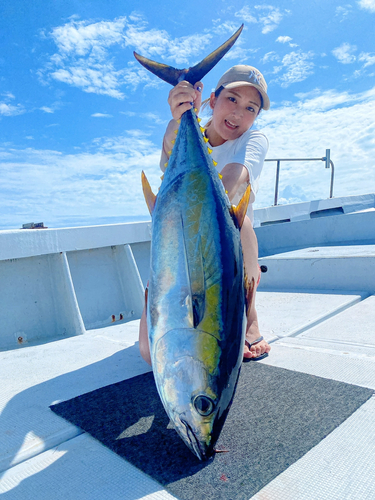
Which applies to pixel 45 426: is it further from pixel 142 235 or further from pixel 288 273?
pixel 288 273

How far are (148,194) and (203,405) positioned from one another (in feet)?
2.59

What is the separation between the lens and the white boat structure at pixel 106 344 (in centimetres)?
107

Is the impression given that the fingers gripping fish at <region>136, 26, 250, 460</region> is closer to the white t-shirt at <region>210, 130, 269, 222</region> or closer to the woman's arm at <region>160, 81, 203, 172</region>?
the woman's arm at <region>160, 81, 203, 172</region>

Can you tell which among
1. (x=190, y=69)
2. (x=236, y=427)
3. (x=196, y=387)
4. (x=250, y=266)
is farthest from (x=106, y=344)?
(x=190, y=69)

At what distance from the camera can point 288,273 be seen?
4070 millimetres

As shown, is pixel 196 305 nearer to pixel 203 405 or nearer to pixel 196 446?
pixel 203 405

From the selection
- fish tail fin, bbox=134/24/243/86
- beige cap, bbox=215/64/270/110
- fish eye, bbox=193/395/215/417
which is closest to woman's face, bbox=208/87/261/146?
beige cap, bbox=215/64/270/110

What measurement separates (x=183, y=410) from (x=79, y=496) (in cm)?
37

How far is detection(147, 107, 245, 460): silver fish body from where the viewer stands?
1.02m

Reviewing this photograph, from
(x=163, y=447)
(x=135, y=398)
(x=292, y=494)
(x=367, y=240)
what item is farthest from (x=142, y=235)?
(x=367, y=240)

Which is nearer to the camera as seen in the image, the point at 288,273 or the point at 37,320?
the point at 37,320

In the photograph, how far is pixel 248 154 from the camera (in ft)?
6.40

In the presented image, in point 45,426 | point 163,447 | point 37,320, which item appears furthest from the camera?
point 37,320

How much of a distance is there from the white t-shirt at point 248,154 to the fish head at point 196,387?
1024mm
